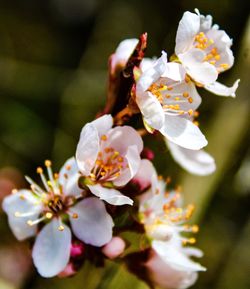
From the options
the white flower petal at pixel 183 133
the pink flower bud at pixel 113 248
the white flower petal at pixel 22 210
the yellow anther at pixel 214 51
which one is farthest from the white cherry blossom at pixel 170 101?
the white flower petal at pixel 22 210

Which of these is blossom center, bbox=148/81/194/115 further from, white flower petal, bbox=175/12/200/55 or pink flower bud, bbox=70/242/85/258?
pink flower bud, bbox=70/242/85/258

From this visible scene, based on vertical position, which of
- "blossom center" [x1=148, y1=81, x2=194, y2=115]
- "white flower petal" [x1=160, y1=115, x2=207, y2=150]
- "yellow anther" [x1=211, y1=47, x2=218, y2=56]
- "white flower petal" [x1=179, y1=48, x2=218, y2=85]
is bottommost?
"white flower petal" [x1=160, y1=115, x2=207, y2=150]

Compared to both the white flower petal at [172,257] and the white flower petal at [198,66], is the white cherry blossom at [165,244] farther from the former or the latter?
the white flower petal at [198,66]

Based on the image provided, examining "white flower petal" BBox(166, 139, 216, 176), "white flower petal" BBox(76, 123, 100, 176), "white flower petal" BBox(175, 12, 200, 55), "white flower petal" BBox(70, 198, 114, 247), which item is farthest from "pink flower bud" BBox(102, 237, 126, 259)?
"white flower petal" BBox(175, 12, 200, 55)

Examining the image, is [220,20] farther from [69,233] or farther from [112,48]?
[69,233]

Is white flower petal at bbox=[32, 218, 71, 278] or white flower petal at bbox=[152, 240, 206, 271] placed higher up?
white flower petal at bbox=[152, 240, 206, 271]

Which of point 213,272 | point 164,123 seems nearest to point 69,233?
point 164,123
